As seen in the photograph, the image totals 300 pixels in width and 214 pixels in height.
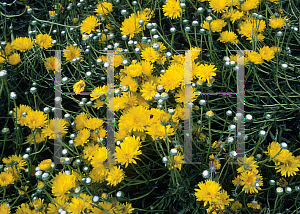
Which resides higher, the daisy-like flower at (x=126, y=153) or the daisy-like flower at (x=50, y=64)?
the daisy-like flower at (x=50, y=64)

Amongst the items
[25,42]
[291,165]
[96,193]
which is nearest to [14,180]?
[96,193]

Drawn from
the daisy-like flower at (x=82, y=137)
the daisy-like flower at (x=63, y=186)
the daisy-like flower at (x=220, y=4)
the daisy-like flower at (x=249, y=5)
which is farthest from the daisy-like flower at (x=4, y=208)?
the daisy-like flower at (x=249, y=5)

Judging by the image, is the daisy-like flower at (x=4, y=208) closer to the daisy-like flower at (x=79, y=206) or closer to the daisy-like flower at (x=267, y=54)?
the daisy-like flower at (x=79, y=206)

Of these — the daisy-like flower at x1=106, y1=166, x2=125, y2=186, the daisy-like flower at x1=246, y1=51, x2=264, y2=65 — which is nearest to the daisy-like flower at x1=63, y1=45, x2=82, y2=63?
the daisy-like flower at x1=106, y1=166, x2=125, y2=186

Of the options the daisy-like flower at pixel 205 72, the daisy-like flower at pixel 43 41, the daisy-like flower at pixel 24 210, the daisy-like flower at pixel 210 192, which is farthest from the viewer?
the daisy-like flower at pixel 43 41

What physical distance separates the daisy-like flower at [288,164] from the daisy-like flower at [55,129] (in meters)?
1.12

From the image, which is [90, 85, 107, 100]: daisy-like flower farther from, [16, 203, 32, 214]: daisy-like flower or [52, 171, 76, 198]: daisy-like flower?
[16, 203, 32, 214]: daisy-like flower

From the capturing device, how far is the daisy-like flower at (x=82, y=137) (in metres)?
1.41

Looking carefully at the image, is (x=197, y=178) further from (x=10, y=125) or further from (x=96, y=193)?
(x=10, y=125)

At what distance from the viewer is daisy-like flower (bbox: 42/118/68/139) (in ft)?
4.76

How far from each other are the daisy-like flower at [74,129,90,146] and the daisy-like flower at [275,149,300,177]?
3.19 feet

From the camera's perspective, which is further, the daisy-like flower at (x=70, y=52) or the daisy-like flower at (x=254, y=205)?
the daisy-like flower at (x=70, y=52)

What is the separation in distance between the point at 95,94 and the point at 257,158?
937 mm

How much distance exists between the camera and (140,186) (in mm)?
1507
